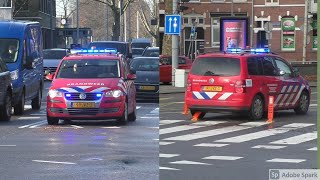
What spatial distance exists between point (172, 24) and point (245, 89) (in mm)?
8004

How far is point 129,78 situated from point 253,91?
3.99 metres

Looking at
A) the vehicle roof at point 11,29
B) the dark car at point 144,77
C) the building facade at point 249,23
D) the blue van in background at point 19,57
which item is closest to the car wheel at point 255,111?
the dark car at point 144,77

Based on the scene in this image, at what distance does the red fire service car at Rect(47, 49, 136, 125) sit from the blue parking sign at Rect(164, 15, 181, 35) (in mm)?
9595

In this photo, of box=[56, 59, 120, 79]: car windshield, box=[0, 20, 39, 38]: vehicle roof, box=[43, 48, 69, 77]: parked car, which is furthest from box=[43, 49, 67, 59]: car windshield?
box=[56, 59, 120, 79]: car windshield

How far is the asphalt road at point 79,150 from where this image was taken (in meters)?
8.24

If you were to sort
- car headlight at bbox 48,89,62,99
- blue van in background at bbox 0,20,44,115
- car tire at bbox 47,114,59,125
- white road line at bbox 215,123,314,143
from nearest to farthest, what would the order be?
1. white road line at bbox 215,123,314,143
2. car headlight at bbox 48,89,62,99
3. car tire at bbox 47,114,59,125
4. blue van in background at bbox 0,20,44,115

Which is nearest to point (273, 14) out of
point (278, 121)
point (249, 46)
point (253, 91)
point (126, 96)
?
point (249, 46)

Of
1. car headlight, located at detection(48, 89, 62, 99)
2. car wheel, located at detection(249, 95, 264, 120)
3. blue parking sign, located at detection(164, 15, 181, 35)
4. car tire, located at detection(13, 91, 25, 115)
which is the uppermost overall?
blue parking sign, located at detection(164, 15, 181, 35)

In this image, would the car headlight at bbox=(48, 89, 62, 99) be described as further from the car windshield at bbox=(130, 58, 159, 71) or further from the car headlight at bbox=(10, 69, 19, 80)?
the car headlight at bbox=(10, 69, 19, 80)

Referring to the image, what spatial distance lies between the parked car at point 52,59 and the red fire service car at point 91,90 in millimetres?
18694

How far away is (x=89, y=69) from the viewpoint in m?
15.2

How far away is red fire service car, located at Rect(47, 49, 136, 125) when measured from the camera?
14492mm

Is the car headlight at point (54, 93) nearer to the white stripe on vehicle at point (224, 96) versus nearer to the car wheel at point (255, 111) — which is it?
the white stripe on vehicle at point (224, 96)

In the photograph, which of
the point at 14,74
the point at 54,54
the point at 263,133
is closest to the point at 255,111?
the point at 263,133
